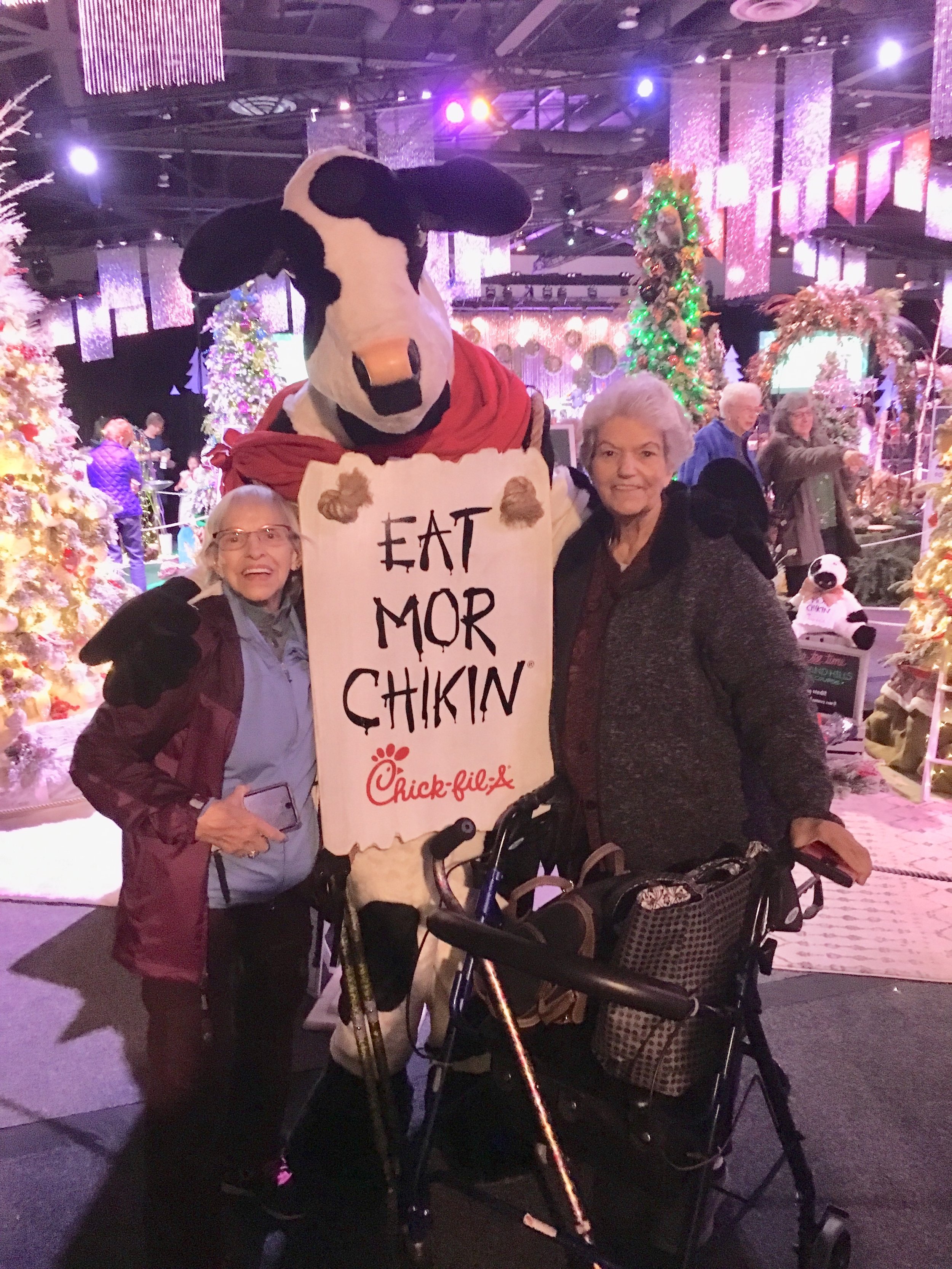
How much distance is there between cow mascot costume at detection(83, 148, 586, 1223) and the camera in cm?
176

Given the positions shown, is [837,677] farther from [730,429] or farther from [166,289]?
[166,289]

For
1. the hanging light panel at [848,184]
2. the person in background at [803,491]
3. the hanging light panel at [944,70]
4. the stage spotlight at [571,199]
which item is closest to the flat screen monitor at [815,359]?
the hanging light panel at [848,184]

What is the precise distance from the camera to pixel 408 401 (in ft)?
5.85

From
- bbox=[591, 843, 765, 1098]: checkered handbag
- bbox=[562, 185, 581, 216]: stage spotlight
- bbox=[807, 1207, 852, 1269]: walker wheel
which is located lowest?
bbox=[807, 1207, 852, 1269]: walker wheel

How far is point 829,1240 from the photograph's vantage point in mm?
1708

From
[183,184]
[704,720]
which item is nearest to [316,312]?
[704,720]

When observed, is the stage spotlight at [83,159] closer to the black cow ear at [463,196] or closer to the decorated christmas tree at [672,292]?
the decorated christmas tree at [672,292]

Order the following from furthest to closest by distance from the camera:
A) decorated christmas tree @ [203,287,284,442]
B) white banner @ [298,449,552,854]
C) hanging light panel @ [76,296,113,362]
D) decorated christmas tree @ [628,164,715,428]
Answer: hanging light panel @ [76,296,113,362]
decorated christmas tree @ [203,287,284,442]
decorated christmas tree @ [628,164,715,428]
white banner @ [298,449,552,854]

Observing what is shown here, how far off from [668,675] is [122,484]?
24.4ft

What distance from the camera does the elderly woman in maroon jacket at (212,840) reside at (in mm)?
1680

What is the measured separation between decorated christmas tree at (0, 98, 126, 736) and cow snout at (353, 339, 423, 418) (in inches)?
132

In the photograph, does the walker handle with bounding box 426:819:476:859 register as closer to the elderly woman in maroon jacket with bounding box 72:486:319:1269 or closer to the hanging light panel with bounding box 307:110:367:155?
the elderly woman in maroon jacket with bounding box 72:486:319:1269

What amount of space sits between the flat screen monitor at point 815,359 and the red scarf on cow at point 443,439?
974cm

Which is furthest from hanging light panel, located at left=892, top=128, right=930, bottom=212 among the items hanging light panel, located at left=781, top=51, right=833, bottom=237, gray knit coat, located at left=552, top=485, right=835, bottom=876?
gray knit coat, located at left=552, top=485, right=835, bottom=876
